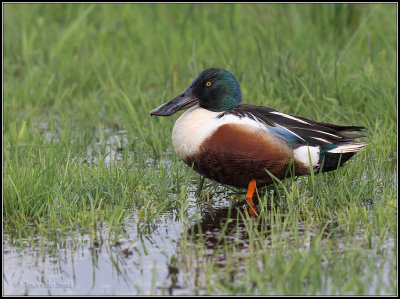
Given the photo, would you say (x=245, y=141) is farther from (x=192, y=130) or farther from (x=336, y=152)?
(x=336, y=152)

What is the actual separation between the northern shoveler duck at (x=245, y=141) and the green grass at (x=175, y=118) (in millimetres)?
165

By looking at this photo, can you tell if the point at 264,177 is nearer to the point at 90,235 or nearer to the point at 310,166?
the point at 310,166

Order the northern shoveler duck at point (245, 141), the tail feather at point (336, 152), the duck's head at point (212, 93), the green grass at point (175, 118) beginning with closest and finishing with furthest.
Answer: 1. the green grass at point (175, 118)
2. the northern shoveler duck at point (245, 141)
3. the tail feather at point (336, 152)
4. the duck's head at point (212, 93)

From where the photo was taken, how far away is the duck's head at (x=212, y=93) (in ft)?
15.6

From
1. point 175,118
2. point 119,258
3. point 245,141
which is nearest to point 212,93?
point 245,141

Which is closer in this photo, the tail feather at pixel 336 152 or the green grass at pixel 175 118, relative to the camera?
the green grass at pixel 175 118

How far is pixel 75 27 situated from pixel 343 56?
313cm

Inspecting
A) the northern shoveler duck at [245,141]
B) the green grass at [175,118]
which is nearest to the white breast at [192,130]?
the northern shoveler duck at [245,141]

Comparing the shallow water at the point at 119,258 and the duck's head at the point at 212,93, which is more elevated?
the duck's head at the point at 212,93

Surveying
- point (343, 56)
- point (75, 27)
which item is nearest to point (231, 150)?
point (343, 56)

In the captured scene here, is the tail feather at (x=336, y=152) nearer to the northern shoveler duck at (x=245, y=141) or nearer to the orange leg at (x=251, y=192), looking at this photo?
the northern shoveler duck at (x=245, y=141)

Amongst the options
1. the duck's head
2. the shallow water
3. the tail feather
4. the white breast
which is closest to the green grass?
the shallow water

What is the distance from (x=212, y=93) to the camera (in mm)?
4738

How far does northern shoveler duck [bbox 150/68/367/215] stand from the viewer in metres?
4.40
